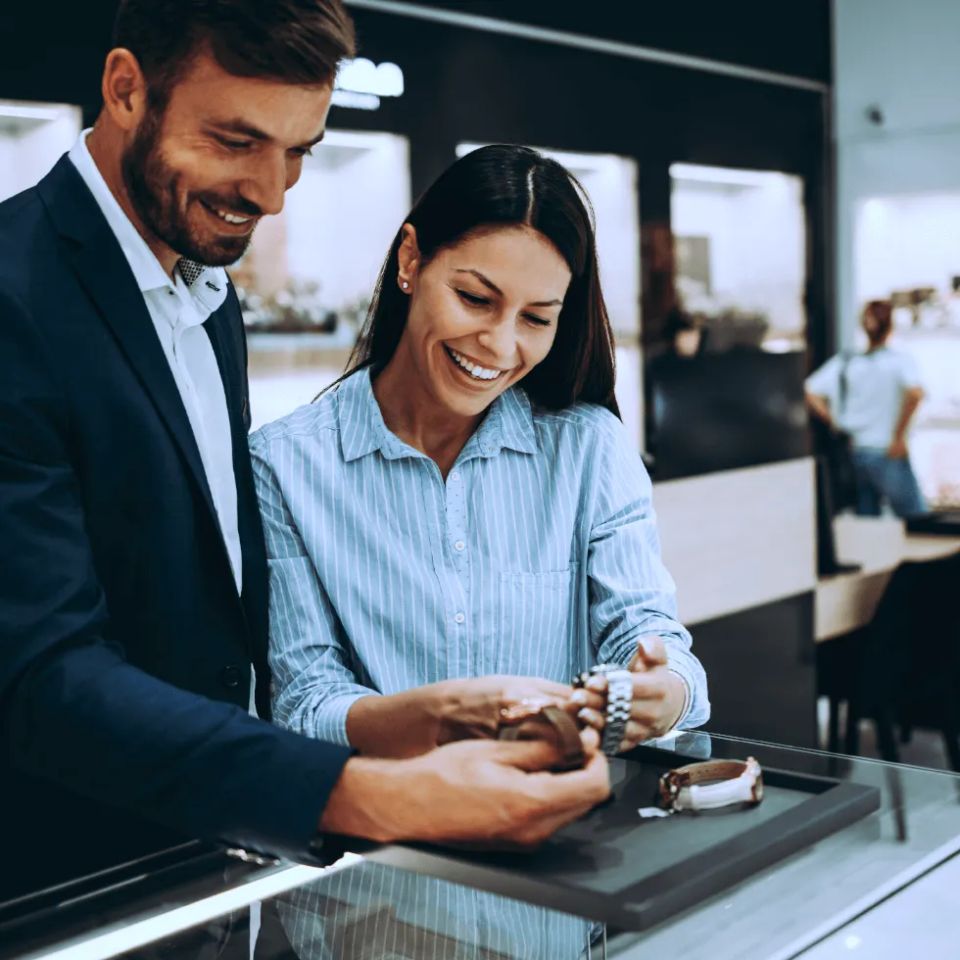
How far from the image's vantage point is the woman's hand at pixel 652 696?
53.0 inches

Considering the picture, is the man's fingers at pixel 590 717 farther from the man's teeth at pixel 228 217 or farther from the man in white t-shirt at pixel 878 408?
the man in white t-shirt at pixel 878 408

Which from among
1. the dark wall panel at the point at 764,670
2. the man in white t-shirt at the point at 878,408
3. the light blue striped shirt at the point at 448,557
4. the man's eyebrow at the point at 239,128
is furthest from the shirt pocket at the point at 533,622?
the man in white t-shirt at the point at 878,408

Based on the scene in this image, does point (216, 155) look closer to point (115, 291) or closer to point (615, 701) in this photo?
point (115, 291)

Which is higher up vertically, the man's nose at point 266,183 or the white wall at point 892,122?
the white wall at point 892,122

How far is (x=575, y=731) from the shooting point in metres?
1.10

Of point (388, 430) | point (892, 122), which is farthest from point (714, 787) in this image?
point (892, 122)

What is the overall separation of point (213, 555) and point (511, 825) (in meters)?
0.53

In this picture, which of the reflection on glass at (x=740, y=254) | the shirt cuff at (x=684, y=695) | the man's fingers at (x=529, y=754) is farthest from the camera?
the reflection on glass at (x=740, y=254)

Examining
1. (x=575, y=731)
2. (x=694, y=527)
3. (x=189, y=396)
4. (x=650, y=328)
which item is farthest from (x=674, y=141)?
(x=575, y=731)

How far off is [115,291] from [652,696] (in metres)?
0.70

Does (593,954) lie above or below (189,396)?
below

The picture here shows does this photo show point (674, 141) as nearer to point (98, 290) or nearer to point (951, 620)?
point (951, 620)

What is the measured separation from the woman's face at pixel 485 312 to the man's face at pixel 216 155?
25 centimetres

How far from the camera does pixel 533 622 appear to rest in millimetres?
1627
